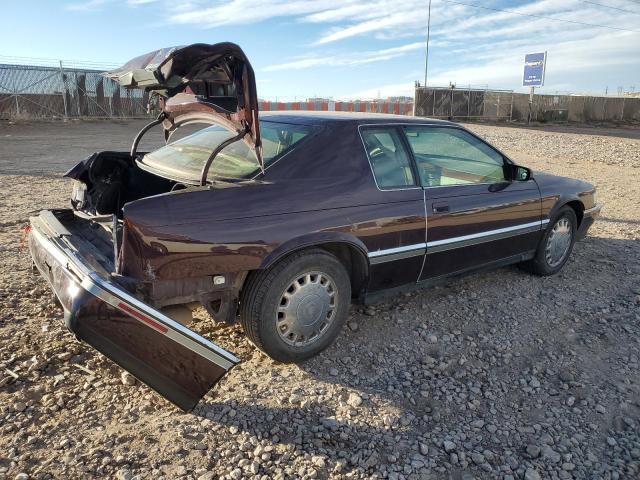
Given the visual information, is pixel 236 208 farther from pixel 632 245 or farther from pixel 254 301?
pixel 632 245

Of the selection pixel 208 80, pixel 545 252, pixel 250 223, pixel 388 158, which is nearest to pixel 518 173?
pixel 545 252

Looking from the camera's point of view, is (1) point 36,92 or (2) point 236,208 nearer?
(2) point 236,208

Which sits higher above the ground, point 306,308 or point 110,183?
point 110,183

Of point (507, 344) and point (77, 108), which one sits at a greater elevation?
point (77, 108)

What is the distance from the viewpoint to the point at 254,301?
297 cm

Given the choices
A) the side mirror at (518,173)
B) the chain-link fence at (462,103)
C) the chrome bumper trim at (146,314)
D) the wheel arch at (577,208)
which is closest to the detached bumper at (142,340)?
the chrome bumper trim at (146,314)

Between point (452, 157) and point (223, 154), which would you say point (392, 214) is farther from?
point (223, 154)

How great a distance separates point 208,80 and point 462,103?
31402 millimetres

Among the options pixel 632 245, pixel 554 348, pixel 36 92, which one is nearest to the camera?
pixel 554 348

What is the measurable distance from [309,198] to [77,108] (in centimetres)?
2312

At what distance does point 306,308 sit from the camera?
3180 millimetres

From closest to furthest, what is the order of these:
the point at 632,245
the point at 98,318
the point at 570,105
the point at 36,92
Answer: the point at 98,318 → the point at 632,245 → the point at 36,92 → the point at 570,105

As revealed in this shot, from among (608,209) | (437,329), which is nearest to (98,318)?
(437,329)

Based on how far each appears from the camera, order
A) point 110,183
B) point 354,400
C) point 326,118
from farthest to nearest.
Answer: point 110,183 → point 326,118 → point 354,400
